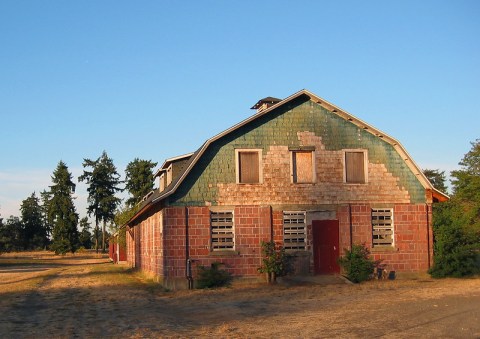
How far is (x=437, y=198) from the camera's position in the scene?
26406mm

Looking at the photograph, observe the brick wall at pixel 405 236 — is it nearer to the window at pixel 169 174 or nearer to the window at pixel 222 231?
the window at pixel 222 231

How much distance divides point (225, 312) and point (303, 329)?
12.4 feet

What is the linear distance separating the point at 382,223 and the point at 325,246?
2.60 metres

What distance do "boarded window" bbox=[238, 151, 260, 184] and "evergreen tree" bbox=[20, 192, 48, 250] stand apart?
301 feet

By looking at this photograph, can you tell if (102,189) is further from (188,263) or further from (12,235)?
(188,263)

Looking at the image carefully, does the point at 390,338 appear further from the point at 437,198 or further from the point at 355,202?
the point at 437,198

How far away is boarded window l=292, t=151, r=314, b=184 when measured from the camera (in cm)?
2509

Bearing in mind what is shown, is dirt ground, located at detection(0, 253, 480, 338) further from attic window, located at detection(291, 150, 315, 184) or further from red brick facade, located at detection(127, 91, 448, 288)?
attic window, located at detection(291, 150, 315, 184)

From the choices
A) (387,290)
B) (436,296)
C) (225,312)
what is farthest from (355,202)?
(225,312)

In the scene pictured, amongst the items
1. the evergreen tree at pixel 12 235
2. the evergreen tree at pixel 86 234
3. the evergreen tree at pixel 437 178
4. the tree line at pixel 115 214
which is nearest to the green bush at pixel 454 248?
the tree line at pixel 115 214

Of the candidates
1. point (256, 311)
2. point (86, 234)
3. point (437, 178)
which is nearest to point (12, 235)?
point (86, 234)

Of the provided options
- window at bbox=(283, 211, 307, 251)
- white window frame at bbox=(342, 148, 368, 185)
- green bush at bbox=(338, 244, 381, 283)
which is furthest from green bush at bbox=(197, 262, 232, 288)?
white window frame at bbox=(342, 148, 368, 185)

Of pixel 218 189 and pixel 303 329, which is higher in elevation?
pixel 218 189

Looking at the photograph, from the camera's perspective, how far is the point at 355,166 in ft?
83.6
